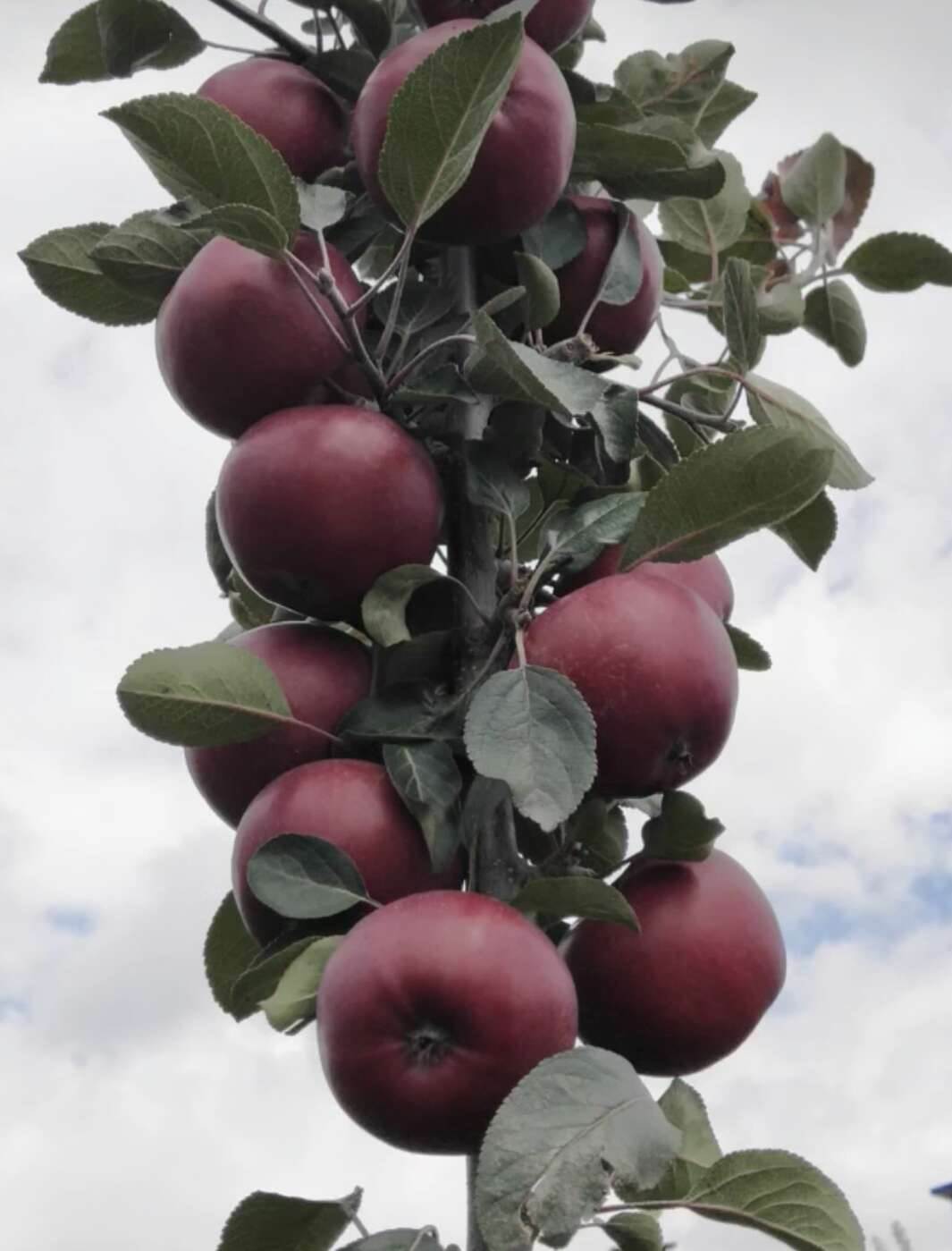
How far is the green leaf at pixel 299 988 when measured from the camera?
2.71ft

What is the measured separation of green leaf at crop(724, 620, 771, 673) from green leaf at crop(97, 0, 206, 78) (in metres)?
0.68

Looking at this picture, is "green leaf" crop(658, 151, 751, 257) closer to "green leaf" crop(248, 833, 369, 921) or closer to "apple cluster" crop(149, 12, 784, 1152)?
"apple cluster" crop(149, 12, 784, 1152)

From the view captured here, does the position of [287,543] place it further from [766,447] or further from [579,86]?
[579,86]

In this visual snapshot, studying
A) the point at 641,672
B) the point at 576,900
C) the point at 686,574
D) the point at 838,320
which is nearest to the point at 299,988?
the point at 576,900

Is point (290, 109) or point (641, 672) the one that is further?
point (290, 109)

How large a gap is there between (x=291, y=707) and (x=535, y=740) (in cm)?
21

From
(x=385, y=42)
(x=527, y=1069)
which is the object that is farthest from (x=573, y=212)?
(x=527, y=1069)

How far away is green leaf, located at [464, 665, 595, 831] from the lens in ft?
2.65

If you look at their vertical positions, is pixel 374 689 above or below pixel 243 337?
below

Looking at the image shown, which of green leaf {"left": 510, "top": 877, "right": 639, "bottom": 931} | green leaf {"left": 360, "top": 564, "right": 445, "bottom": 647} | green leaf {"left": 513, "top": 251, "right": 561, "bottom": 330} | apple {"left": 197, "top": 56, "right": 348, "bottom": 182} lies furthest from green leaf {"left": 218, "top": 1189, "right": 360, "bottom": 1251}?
apple {"left": 197, "top": 56, "right": 348, "bottom": 182}

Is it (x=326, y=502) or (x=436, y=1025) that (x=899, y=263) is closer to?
(x=326, y=502)

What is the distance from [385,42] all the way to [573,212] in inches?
9.2

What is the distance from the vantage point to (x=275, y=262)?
3.21 feet

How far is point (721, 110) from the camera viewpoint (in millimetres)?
1351
